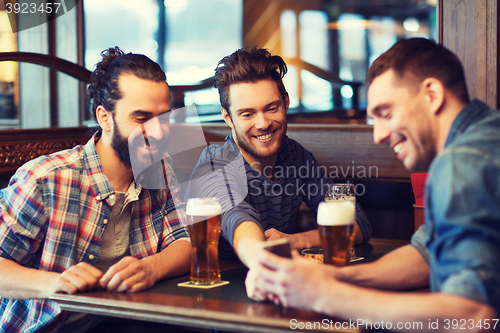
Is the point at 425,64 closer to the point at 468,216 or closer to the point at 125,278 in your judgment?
the point at 468,216

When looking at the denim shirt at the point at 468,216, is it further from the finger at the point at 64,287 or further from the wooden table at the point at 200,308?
the finger at the point at 64,287

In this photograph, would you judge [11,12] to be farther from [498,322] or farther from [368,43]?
[368,43]

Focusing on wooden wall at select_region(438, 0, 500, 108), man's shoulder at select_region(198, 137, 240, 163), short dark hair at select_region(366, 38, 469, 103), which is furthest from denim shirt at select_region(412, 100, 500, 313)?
wooden wall at select_region(438, 0, 500, 108)

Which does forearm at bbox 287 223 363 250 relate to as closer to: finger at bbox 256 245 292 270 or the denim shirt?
finger at bbox 256 245 292 270

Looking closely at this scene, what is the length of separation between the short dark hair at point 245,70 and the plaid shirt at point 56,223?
0.55 m

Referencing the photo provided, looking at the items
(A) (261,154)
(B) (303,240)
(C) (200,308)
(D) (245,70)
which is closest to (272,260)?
(C) (200,308)

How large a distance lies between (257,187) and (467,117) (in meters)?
0.97

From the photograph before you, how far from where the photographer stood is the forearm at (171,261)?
1348 mm

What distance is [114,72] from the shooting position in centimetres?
175

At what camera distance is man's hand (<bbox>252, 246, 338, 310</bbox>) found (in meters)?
0.93

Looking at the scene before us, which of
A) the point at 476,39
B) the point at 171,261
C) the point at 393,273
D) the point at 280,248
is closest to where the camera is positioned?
the point at 280,248

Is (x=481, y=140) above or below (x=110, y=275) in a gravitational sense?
above

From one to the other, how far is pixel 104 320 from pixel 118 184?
0.47 metres

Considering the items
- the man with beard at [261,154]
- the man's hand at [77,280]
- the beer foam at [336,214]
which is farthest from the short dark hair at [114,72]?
the beer foam at [336,214]
